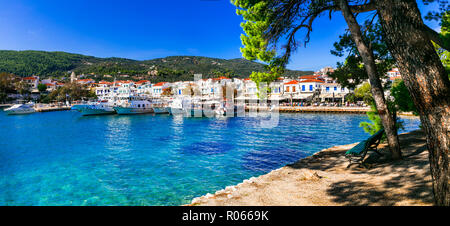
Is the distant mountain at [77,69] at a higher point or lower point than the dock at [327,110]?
higher

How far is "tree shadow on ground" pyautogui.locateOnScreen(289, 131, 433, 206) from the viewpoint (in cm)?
372

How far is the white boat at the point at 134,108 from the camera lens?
140ft

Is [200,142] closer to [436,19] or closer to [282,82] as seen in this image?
[436,19]

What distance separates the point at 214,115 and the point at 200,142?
21284 millimetres

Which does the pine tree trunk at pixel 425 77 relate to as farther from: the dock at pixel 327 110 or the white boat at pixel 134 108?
the white boat at pixel 134 108

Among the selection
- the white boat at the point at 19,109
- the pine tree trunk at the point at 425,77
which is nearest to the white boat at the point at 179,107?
the pine tree trunk at the point at 425,77

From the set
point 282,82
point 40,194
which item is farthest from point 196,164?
point 282,82

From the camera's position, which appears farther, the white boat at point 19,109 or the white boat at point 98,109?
the white boat at point 19,109

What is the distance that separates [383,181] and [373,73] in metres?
3.10

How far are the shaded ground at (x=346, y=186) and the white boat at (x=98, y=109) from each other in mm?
44735

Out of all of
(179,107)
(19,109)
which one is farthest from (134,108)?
(19,109)

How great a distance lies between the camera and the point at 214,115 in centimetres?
3662

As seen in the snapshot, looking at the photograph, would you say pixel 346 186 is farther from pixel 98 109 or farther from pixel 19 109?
pixel 19 109
